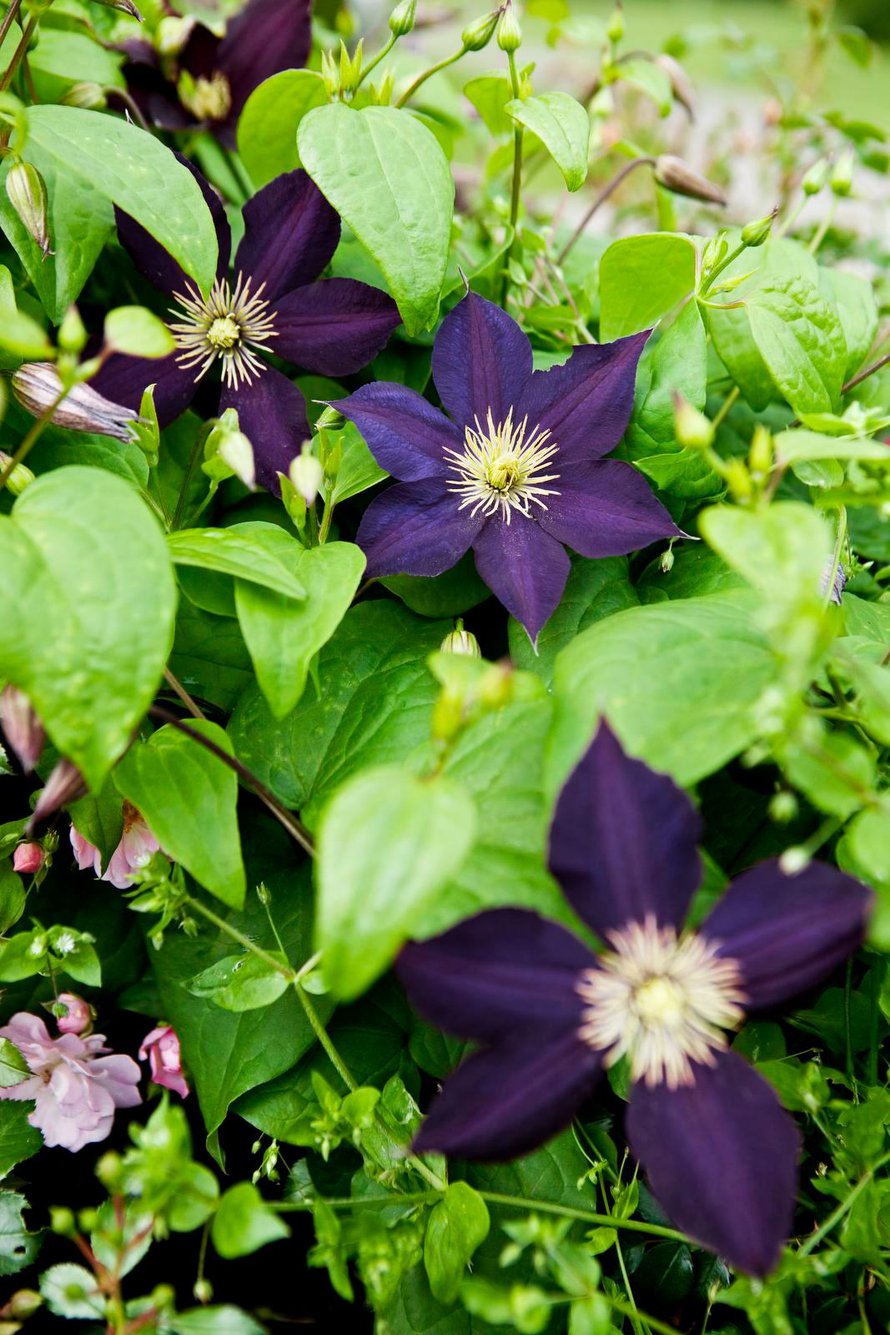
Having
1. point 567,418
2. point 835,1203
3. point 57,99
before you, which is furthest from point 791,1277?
point 57,99

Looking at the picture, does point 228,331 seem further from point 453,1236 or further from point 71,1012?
point 453,1236

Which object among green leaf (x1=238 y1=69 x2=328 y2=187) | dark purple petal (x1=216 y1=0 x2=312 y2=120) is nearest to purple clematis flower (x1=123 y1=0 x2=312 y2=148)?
dark purple petal (x1=216 y1=0 x2=312 y2=120)

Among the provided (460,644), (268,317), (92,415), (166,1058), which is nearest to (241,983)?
(166,1058)

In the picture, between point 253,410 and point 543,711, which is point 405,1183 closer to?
point 543,711

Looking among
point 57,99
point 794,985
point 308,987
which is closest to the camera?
point 794,985

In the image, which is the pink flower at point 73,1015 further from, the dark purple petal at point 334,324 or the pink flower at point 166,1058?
the dark purple petal at point 334,324

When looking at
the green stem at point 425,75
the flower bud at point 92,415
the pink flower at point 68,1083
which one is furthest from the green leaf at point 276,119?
the pink flower at point 68,1083
